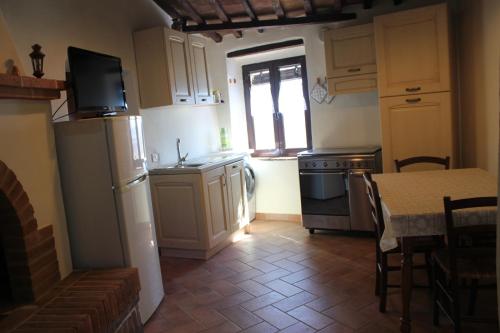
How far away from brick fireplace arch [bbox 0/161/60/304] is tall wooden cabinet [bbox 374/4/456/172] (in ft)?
9.49

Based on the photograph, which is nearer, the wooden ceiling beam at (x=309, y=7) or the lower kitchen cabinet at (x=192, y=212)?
the lower kitchen cabinet at (x=192, y=212)

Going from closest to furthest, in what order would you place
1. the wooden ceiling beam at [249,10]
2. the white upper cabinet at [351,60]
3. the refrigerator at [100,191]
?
the refrigerator at [100,191] < the white upper cabinet at [351,60] < the wooden ceiling beam at [249,10]

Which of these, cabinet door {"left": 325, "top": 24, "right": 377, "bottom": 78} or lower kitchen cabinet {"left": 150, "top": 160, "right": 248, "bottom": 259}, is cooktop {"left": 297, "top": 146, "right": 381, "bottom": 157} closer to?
cabinet door {"left": 325, "top": 24, "right": 377, "bottom": 78}

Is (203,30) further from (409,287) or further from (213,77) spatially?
(409,287)

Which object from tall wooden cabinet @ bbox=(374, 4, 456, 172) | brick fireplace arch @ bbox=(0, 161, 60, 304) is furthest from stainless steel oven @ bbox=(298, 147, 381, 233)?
brick fireplace arch @ bbox=(0, 161, 60, 304)

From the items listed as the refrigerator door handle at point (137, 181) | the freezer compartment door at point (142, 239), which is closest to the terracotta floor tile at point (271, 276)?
the freezer compartment door at point (142, 239)

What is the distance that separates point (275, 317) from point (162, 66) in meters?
2.49

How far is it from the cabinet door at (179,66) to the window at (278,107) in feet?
3.66

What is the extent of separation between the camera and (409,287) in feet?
7.12

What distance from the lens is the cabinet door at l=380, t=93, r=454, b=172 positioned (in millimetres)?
3473

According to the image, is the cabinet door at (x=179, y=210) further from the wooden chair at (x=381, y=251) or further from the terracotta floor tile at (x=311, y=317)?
the wooden chair at (x=381, y=251)

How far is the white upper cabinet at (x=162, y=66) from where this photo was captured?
3.80 metres

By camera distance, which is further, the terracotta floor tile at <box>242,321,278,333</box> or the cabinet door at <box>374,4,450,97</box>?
the cabinet door at <box>374,4,450,97</box>

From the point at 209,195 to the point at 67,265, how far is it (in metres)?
1.53
